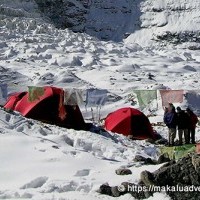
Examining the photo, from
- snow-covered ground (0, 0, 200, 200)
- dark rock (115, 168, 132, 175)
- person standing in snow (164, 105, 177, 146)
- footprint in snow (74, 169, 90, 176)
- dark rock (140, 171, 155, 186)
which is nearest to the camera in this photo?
dark rock (140, 171, 155, 186)

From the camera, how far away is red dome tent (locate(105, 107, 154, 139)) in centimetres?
1652

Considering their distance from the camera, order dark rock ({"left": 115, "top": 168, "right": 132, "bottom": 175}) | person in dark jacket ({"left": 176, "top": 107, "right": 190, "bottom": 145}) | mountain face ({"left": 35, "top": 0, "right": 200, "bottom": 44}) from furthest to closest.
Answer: mountain face ({"left": 35, "top": 0, "right": 200, "bottom": 44}) < person in dark jacket ({"left": 176, "top": 107, "right": 190, "bottom": 145}) < dark rock ({"left": 115, "top": 168, "right": 132, "bottom": 175})

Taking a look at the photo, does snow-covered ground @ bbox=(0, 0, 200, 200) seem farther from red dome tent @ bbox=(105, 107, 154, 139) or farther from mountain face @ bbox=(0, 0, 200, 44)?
red dome tent @ bbox=(105, 107, 154, 139)

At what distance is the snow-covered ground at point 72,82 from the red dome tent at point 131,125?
139cm

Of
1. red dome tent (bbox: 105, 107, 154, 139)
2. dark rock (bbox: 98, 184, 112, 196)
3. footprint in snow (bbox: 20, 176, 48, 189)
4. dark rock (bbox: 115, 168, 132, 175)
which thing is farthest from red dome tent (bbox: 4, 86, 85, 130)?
dark rock (bbox: 98, 184, 112, 196)

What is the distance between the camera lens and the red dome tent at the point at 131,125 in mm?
16516

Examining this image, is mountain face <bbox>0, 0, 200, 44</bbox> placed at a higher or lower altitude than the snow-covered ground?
higher

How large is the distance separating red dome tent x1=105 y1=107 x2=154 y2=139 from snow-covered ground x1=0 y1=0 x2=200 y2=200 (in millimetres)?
1390

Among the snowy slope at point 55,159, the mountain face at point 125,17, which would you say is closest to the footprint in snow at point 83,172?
the snowy slope at point 55,159

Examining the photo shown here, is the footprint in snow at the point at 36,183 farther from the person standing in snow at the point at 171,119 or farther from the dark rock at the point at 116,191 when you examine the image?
the person standing in snow at the point at 171,119

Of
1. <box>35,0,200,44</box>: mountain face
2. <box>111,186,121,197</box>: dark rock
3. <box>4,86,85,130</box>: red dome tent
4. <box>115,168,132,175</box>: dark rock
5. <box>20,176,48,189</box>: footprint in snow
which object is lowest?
<box>111,186,121,197</box>: dark rock

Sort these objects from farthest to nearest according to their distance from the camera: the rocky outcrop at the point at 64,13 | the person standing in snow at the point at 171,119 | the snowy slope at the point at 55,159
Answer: the rocky outcrop at the point at 64,13, the person standing in snow at the point at 171,119, the snowy slope at the point at 55,159

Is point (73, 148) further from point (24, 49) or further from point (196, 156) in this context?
point (24, 49)

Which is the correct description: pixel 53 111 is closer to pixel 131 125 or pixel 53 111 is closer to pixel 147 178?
pixel 131 125
